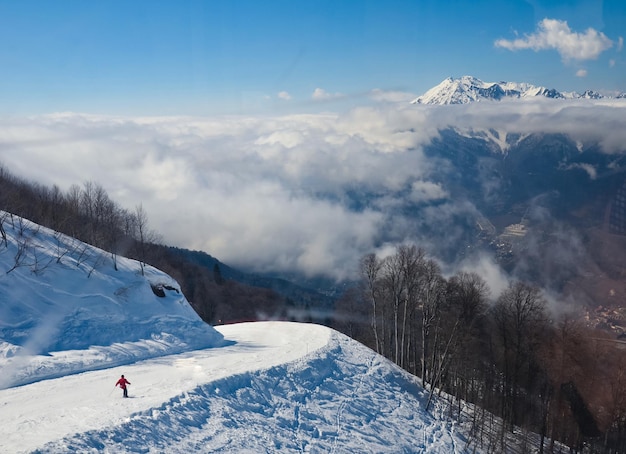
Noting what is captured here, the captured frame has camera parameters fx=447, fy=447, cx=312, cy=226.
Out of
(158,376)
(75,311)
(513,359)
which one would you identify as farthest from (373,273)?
(75,311)

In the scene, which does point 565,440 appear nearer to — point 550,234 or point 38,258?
point 38,258

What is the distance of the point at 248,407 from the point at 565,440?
92.8ft

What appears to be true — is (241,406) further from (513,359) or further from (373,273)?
(513,359)

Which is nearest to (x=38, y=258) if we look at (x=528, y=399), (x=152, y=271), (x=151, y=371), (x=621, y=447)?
(x=152, y=271)

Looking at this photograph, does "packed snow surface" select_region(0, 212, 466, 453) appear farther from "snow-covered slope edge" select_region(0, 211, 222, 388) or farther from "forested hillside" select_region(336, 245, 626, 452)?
"forested hillside" select_region(336, 245, 626, 452)

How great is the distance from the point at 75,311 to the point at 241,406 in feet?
45.5

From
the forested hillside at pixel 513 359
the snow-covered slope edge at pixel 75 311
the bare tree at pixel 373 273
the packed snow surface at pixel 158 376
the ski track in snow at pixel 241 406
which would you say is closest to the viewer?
the ski track in snow at pixel 241 406

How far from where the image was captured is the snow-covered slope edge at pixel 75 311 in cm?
2520

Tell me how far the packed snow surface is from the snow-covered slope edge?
0.09m

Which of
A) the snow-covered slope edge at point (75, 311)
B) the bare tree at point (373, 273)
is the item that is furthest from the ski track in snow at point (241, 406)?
the bare tree at point (373, 273)

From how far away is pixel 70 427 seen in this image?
1725 cm

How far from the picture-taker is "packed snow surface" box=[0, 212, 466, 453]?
19047 millimetres

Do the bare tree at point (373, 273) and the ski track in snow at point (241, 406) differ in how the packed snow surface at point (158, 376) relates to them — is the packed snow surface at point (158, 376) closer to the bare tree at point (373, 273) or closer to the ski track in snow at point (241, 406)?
the ski track in snow at point (241, 406)

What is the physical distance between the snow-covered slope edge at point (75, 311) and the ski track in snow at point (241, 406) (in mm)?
1413
